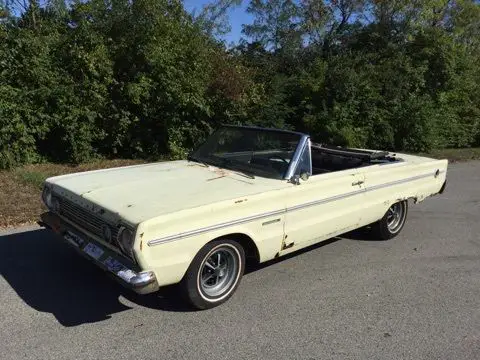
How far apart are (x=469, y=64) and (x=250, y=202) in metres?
16.4

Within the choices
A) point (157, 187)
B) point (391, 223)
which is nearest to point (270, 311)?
point (157, 187)

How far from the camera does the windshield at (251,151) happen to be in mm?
4844

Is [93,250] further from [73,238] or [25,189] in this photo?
[25,189]

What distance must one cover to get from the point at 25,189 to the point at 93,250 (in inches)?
181

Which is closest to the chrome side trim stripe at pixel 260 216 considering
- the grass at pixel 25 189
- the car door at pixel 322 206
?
the car door at pixel 322 206

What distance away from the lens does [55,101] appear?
9.98 meters

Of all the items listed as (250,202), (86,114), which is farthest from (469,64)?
(250,202)

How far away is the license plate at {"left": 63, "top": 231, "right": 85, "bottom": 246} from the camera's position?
415cm

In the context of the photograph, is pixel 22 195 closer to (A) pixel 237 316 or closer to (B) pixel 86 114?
(B) pixel 86 114

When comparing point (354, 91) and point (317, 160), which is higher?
point (354, 91)

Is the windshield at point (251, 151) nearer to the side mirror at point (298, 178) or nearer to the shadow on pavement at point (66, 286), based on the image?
the side mirror at point (298, 178)

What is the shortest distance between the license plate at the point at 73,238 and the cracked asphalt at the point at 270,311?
45 centimetres

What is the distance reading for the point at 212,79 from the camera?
11.8m

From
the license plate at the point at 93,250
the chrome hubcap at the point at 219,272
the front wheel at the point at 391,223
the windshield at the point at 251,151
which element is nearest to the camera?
the license plate at the point at 93,250
